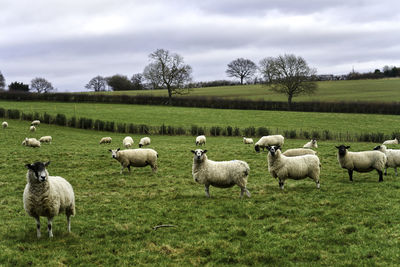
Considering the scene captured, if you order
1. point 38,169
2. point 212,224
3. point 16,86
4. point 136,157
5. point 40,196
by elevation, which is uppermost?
point 16,86

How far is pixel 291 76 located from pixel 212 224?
60.8 m

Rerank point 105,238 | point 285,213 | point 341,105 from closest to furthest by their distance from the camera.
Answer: point 105,238 < point 285,213 < point 341,105

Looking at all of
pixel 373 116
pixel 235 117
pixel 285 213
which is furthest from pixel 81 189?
pixel 373 116

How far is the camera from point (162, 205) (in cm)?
1163

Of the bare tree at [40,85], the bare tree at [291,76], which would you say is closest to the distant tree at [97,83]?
the bare tree at [40,85]

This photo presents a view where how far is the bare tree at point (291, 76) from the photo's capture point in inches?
2552

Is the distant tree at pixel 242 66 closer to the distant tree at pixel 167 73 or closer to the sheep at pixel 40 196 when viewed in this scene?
the distant tree at pixel 167 73

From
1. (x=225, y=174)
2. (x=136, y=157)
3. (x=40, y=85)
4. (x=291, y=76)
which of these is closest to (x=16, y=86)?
(x=40, y=85)

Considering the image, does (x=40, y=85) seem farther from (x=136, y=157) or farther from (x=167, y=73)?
(x=136, y=157)

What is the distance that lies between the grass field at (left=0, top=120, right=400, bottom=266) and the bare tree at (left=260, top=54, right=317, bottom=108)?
51.3 m

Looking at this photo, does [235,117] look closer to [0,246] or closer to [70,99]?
[70,99]

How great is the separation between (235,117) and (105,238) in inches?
1868

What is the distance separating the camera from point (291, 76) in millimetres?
66000

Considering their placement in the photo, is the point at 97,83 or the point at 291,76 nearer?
the point at 291,76
